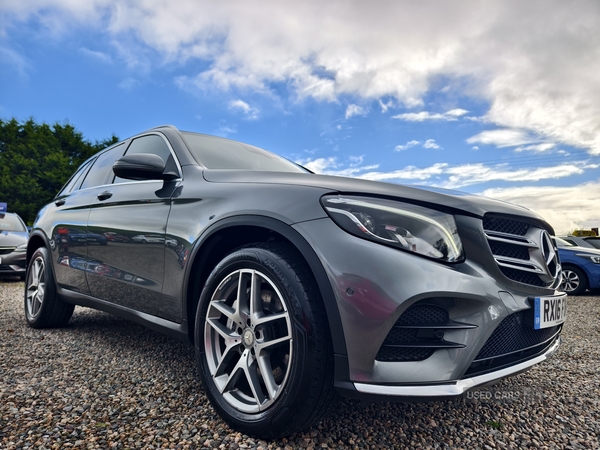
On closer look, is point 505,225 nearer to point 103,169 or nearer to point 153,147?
point 153,147

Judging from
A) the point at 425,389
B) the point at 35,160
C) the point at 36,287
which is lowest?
the point at 36,287

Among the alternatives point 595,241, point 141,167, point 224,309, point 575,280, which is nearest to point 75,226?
point 141,167

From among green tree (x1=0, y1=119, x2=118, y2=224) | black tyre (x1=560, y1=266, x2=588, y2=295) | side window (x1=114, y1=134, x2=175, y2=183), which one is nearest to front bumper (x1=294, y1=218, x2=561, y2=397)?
side window (x1=114, y1=134, x2=175, y2=183)

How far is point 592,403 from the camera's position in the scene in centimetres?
236

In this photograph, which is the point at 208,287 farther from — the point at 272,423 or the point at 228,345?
the point at 272,423

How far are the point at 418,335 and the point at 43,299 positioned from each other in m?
3.63

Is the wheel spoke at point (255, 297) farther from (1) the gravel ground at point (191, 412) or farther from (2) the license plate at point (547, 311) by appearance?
(2) the license plate at point (547, 311)

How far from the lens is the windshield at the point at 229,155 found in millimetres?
2708

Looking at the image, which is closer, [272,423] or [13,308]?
[272,423]

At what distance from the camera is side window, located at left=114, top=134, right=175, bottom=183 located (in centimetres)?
279

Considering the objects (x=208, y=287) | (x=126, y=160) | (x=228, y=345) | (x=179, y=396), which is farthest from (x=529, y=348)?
(x=126, y=160)

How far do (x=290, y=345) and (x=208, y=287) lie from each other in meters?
0.56

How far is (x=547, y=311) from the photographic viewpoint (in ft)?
6.04

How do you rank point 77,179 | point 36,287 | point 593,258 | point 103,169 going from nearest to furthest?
point 103,169
point 36,287
point 77,179
point 593,258
